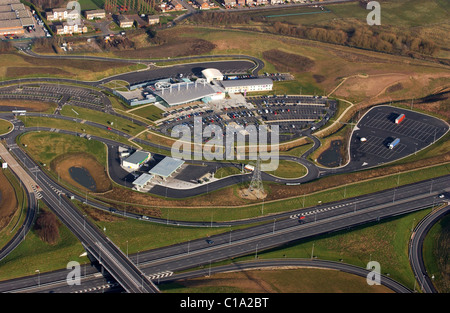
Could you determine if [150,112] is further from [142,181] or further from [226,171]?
[142,181]

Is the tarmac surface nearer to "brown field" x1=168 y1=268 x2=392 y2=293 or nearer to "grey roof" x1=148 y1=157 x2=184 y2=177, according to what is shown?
"grey roof" x1=148 y1=157 x2=184 y2=177

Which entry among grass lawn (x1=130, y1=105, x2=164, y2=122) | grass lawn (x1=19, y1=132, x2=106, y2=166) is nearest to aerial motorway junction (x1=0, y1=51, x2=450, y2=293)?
grass lawn (x1=19, y1=132, x2=106, y2=166)

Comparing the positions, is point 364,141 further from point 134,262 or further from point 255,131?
point 134,262

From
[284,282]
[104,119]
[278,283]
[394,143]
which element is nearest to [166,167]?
[104,119]

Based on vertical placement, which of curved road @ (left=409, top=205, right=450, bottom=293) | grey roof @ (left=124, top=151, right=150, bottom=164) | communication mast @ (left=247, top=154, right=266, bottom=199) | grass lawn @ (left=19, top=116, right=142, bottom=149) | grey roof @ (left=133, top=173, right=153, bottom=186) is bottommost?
curved road @ (left=409, top=205, right=450, bottom=293)

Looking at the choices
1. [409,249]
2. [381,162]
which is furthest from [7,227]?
[381,162]

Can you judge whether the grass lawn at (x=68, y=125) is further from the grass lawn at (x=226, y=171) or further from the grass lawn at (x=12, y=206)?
the grass lawn at (x=226, y=171)

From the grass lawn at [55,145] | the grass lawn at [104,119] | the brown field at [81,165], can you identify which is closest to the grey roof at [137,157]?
the grass lawn at [55,145]
